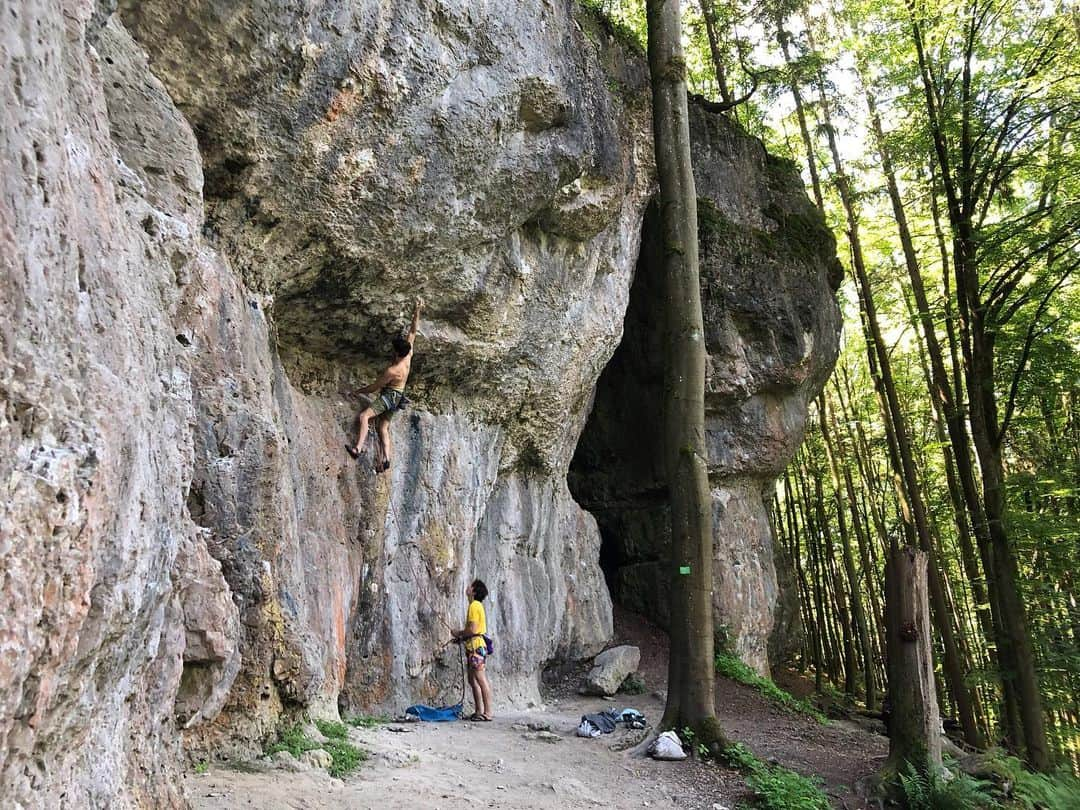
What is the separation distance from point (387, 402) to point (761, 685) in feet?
28.3

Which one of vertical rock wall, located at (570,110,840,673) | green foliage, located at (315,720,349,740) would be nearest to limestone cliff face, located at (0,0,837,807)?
vertical rock wall, located at (570,110,840,673)

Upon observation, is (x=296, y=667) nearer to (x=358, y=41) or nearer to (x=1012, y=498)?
(x=358, y=41)

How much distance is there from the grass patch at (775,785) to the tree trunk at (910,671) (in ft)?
3.20

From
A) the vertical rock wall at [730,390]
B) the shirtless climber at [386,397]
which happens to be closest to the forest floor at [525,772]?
the shirtless climber at [386,397]

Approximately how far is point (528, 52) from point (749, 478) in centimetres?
1035

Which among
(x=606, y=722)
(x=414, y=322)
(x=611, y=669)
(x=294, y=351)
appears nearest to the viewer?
(x=294, y=351)

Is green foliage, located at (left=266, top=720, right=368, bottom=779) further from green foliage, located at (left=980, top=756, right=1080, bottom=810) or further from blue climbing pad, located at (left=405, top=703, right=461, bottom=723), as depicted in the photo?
green foliage, located at (left=980, top=756, right=1080, bottom=810)

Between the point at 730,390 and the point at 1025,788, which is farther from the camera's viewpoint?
the point at 730,390

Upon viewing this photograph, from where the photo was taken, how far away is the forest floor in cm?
476

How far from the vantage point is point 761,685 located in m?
13.2

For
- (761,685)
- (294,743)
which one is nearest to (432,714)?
(294,743)

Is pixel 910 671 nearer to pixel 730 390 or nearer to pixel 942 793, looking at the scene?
pixel 942 793

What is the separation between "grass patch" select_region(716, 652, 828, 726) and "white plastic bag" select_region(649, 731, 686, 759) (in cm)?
578

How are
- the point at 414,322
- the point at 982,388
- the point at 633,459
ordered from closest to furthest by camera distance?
the point at 414,322 < the point at 982,388 < the point at 633,459
